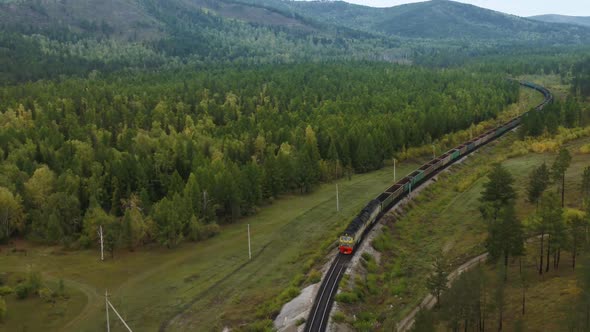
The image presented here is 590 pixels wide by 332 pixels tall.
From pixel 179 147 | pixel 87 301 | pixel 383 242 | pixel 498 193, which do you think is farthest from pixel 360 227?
pixel 179 147

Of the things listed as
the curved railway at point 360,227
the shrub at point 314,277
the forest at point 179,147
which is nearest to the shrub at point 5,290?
the forest at point 179,147

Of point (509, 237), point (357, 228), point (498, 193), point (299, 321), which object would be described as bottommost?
point (299, 321)

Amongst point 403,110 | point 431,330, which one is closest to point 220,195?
point 431,330

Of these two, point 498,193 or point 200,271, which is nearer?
point 200,271

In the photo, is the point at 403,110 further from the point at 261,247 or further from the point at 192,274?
the point at 192,274

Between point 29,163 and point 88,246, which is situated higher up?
point 29,163

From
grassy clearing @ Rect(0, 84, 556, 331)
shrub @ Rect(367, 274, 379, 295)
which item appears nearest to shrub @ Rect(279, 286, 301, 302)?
grassy clearing @ Rect(0, 84, 556, 331)

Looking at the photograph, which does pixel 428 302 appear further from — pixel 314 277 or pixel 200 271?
pixel 200 271

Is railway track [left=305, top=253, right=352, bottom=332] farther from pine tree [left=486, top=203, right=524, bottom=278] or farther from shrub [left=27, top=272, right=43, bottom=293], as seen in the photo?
shrub [left=27, top=272, right=43, bottom=293]
